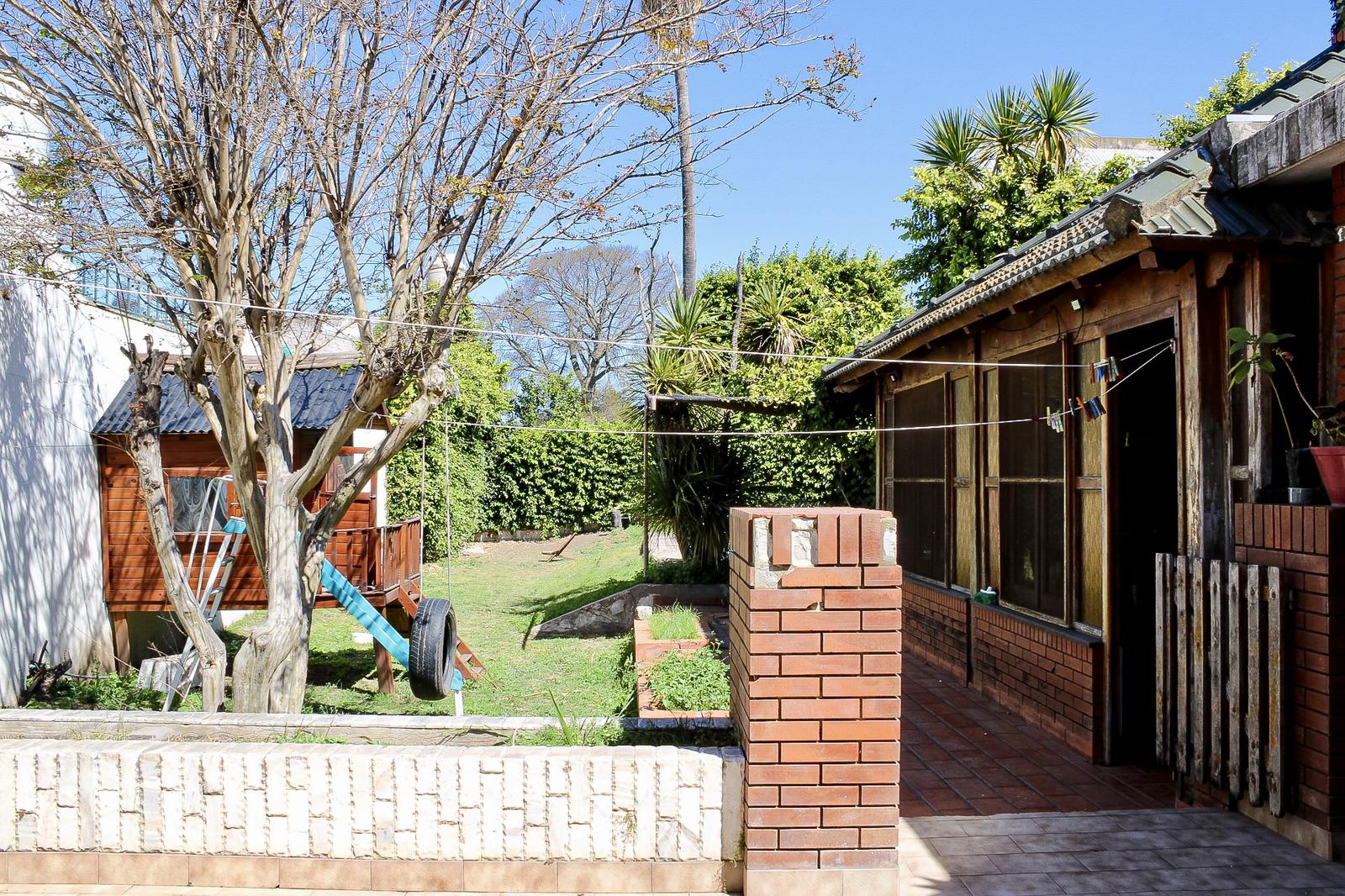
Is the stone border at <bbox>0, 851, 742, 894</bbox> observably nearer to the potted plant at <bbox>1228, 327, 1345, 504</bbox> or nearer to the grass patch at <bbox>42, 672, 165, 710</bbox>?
the potted plant at <bbox>1228, 327, 1345, 504</bbox>

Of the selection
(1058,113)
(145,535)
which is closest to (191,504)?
(145,535)

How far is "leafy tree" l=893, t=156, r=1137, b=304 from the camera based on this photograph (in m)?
16.1

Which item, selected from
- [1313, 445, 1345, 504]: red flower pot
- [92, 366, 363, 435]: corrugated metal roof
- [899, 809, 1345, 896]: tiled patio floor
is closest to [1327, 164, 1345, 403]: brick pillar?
[1313, 445, 1345, 504]: red flower pot

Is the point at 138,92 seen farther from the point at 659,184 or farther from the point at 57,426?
the point at 57,426

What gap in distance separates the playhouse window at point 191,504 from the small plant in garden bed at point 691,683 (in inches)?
294

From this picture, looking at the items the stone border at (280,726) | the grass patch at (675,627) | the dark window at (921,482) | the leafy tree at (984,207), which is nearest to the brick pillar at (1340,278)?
the stone border at (280,726)

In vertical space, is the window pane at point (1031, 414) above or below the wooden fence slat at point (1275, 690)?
above

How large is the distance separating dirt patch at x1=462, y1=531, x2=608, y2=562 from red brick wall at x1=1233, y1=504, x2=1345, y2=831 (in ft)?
57.1

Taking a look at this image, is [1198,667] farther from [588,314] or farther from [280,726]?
[588,314]

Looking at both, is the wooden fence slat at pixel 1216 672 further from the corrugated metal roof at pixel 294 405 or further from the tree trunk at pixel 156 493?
the corrugated metal roof at pixel 294 405

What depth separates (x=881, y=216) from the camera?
18.4 meters

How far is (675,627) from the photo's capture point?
9.55 m

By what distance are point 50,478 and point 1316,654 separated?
13067mm

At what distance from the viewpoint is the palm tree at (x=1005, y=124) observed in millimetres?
16156
